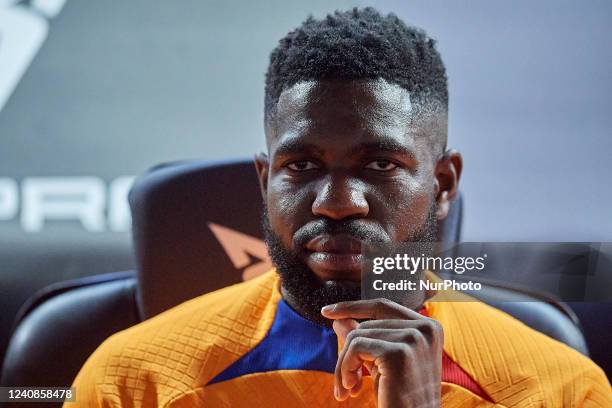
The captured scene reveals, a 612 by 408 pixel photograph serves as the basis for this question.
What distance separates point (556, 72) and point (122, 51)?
0.78 metres

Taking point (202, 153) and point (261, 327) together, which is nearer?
point (261, 327)

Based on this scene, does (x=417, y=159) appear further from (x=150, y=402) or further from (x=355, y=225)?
(x=150, y=402)

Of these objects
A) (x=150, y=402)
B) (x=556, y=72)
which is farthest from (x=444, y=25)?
(x=150, y=402)

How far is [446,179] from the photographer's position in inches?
49.3

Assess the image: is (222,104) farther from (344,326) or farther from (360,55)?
(344,326)

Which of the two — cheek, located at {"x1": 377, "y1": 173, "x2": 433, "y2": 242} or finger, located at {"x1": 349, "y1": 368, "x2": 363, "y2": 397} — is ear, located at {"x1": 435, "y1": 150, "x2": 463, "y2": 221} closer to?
cheek, located at {"x1": 377, "y1": 173, "x2": 433, "y2": 242}

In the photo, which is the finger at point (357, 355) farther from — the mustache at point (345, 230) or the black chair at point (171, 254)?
the black chair at point (171, 254)

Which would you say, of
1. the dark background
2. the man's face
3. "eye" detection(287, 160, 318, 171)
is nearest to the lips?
the man's face

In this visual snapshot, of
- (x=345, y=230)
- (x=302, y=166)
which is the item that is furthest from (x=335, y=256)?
(x=302, y=166)

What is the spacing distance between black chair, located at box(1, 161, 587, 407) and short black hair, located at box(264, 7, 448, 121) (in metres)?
0.16

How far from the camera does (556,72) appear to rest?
132cm

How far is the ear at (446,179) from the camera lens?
48.6 inches

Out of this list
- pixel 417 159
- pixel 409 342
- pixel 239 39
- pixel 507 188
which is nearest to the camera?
pixel 409 342

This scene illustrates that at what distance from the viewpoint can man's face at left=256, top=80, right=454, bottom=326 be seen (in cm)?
116
